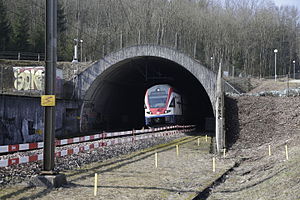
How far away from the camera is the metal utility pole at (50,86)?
29.6ft

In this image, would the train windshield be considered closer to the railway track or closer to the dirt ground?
the railway track

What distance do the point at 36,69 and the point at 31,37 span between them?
66.6 feet

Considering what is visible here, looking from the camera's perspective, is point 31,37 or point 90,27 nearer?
point 31,37

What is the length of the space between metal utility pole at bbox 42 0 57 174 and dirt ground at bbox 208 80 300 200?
172 inches

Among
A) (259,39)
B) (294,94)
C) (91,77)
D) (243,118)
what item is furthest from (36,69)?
(259,39)

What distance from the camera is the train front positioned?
27375 mm

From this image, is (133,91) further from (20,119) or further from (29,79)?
(20,119)

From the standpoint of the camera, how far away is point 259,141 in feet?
61.2

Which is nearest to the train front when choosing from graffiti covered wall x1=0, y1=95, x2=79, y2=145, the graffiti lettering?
graffiti covered wall x1=0, y1=95, x2=79, y2=145

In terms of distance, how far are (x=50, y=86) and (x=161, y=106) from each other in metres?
18.6

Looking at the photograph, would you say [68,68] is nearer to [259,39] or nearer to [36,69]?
[36,69]

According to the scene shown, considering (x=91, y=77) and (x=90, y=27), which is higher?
(x=90, y=27)

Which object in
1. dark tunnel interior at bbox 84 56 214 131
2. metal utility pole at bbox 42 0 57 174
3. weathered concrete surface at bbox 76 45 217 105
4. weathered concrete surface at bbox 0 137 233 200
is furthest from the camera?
dark tunnel interior at bbox 84 56 214 131

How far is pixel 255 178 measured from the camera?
10.3 metres
